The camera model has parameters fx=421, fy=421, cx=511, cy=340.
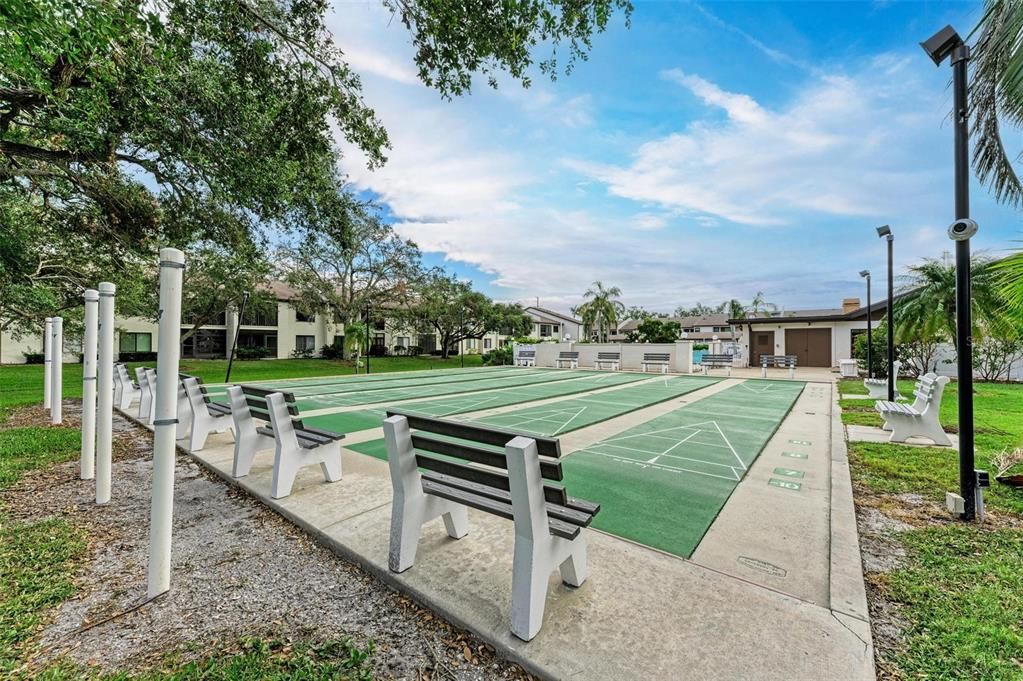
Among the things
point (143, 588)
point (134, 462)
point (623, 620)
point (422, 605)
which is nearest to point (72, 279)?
point (134, 462)

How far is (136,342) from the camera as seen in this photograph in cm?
3447

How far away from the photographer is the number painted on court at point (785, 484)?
4527 mm

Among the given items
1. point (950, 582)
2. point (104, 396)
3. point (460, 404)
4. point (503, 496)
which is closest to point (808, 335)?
point (460, 404)

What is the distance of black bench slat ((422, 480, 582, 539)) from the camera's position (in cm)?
231

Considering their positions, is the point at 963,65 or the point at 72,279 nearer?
the point at 963,65

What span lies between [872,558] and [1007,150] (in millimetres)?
4787

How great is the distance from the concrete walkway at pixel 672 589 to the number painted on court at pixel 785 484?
9 cm

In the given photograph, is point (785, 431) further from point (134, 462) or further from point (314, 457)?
point (134, 462)

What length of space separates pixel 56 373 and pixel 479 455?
10.2 meters

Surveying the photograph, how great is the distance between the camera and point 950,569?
291cm

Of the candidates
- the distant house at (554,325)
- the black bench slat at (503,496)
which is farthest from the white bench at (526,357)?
the distant house at (554,325)

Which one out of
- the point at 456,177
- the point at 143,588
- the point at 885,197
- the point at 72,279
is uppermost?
the point at 456,177

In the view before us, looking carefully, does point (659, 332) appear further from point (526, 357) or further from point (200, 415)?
point (200, 415)

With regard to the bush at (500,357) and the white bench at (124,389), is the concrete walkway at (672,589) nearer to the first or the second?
the white bench at (124,389)
